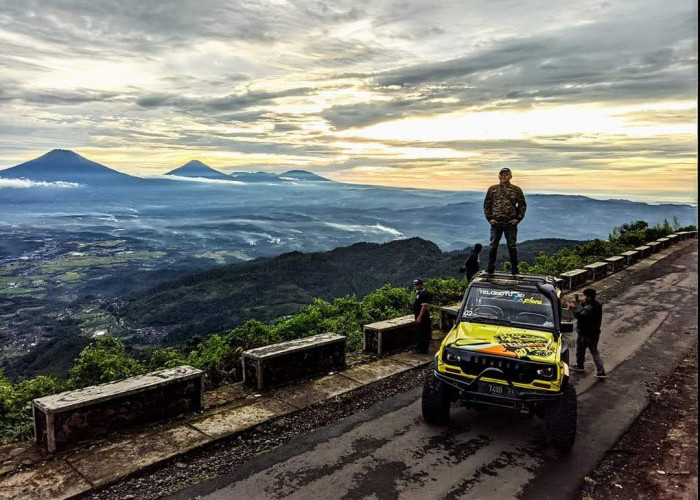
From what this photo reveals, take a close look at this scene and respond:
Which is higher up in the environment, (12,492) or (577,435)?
(12,492)

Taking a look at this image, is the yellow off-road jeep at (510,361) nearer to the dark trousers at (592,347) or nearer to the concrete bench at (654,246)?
the dark trousers at (592,347)

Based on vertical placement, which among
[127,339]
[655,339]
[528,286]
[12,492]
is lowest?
[127,339]

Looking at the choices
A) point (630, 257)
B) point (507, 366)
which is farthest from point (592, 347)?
point (630, 257)

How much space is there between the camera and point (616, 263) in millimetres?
21609

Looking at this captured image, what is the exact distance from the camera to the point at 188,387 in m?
7.20

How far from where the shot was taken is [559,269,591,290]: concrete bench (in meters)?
17.6

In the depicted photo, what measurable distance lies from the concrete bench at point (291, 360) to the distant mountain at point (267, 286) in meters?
90.6

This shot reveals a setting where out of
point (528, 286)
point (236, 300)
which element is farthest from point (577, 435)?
point (236, 300)

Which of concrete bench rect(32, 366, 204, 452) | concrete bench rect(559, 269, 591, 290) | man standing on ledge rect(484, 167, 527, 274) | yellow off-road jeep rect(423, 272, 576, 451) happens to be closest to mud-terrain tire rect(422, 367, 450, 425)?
yellow off-road jeep rect(423, 272, 576, 451)

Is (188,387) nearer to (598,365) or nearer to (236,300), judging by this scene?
(598,365)

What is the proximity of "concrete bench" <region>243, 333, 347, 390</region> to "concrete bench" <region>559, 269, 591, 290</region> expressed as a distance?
11.6 m

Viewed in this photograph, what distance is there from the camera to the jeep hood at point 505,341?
6.38 meters

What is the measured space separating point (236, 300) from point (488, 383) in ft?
430

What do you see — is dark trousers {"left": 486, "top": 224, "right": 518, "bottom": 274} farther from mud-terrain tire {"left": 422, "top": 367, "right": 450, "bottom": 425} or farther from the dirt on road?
mud-terrain tire {"left": 422, "top": 367, "right": 450, "bottom": 425}
